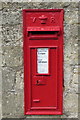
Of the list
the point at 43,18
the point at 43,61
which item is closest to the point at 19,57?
the point at 43,61

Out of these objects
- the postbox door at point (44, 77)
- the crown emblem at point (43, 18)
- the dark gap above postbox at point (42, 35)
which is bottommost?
the postbox door at point (44, 77)

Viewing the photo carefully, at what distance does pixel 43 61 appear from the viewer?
3.01 m

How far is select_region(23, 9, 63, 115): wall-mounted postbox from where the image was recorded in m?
2.95

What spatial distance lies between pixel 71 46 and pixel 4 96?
1.15 metres

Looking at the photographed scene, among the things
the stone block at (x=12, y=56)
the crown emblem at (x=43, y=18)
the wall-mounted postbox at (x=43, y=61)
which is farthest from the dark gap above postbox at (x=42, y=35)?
the stone block at (x=12, y=56)

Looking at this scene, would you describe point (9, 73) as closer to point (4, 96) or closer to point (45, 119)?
point (4, 96)

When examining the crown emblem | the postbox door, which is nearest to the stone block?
the postbox door

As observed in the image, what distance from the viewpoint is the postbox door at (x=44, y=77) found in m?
2.99

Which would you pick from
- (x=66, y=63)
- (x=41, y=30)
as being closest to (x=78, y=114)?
(x=66, y=63)

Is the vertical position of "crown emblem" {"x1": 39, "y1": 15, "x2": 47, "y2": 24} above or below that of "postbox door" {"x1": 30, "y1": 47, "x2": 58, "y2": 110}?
above

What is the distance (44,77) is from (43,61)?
214mm

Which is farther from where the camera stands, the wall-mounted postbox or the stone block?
the stone block

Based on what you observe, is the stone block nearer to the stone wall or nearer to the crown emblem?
the stone wall

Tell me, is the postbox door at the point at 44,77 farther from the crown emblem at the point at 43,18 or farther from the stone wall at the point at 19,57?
the crown emblem at the point at 43,18
